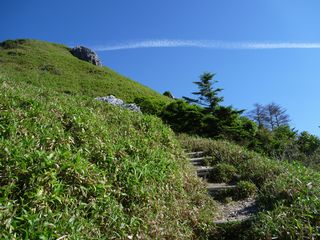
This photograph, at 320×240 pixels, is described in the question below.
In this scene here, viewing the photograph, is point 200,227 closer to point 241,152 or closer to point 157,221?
point 157,221

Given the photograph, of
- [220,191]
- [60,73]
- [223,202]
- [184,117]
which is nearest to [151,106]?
[184,117]

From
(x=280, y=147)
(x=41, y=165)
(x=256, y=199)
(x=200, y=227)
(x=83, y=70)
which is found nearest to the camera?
(x=41, y=165)

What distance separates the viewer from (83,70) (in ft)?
150

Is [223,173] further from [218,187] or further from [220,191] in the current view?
[220,191]

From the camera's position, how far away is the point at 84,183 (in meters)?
5.59

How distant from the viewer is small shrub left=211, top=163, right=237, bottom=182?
1066cm

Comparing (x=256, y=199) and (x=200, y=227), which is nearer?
(x=200, y=227)

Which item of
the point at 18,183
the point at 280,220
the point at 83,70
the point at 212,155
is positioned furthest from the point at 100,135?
the point at 83,70

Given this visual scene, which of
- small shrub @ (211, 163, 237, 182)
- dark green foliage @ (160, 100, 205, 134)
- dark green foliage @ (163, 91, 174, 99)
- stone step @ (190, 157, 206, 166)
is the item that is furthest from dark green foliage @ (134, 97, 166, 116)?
dark green foliage @ (163, 91, 174, 99)

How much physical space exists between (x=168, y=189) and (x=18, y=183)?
344 centimetres

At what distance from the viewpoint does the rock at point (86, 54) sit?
53688 mm

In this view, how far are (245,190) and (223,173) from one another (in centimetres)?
135

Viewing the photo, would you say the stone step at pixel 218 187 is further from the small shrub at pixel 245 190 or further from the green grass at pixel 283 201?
Answer: the green grass at pixel 283 201

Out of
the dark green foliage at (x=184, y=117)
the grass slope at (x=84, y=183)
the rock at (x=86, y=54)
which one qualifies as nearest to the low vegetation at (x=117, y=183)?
the grass slope at (x=84, y=183)
